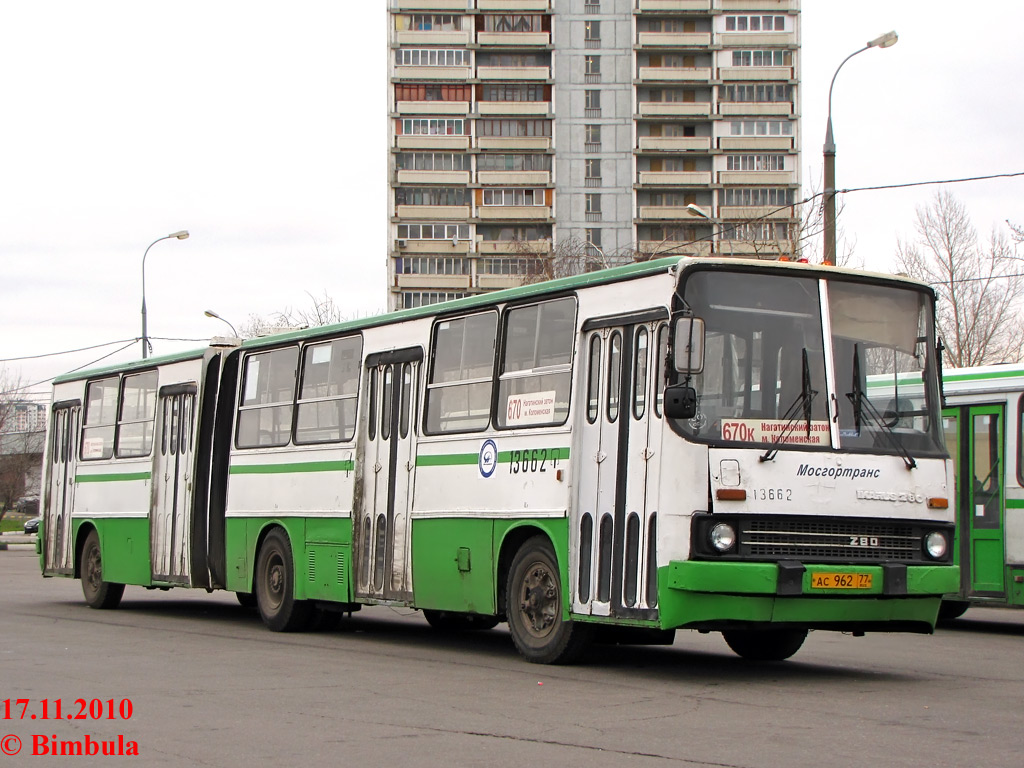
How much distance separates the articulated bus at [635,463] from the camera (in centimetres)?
1047

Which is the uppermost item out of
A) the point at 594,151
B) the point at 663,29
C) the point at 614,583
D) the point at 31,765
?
the point at 663,29

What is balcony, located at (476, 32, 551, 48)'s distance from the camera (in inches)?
3565

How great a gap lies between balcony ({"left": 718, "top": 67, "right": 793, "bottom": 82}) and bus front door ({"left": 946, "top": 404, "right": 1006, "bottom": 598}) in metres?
76.1

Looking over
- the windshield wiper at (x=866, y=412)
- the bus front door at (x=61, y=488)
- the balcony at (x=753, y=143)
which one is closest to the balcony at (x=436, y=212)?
the balcony at (x=753, y=143)

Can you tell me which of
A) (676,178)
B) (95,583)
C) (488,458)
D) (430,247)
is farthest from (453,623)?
(676,178)

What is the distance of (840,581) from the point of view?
10.5 meters

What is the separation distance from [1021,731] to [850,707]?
1211 mm

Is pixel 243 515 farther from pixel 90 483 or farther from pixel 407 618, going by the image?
pixel 90 483

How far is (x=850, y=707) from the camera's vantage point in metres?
9.44

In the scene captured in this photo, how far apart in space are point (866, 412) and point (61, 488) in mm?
13723

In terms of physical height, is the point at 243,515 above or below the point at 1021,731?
above

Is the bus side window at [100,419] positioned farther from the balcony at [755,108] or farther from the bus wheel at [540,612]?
the balcony at [755,108]

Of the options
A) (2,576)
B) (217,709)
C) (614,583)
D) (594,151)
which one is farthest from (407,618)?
(594,151)

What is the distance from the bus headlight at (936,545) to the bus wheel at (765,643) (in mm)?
1556
